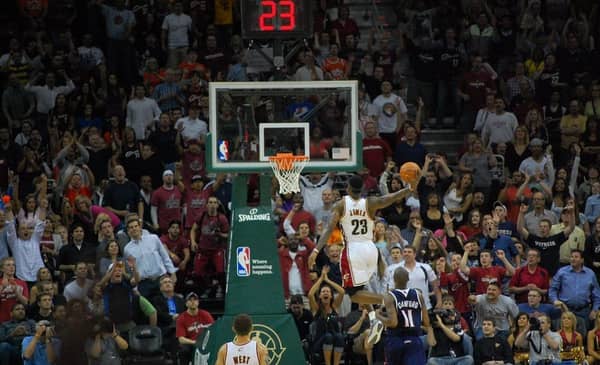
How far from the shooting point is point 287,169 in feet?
52.2

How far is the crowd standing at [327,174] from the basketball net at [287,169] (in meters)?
0.73

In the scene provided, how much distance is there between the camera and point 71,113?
74.7 ft

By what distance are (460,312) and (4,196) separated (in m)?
6.65

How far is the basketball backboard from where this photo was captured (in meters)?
15.9

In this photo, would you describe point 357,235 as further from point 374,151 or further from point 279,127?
point 374,151

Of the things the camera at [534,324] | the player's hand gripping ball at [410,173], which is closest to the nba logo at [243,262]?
the player's hand gripping ball at [410,173]

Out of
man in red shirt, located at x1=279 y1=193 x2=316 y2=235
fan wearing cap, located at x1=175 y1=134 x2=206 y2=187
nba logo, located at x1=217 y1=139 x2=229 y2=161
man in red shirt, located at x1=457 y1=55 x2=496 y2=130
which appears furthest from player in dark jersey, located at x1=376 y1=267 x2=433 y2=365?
man in red shirt, located at x1=457 y1=55 x2=496 y2=130

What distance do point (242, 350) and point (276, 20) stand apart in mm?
3687

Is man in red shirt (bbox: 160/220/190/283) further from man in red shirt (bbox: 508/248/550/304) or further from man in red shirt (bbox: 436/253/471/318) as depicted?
man in red shirt (bbox: 508/248/550/304)

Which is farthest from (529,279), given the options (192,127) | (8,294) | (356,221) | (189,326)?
(8,294)

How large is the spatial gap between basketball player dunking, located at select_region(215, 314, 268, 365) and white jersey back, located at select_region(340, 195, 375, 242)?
2.03m

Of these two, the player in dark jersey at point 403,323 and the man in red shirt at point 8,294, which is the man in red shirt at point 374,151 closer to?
the man in red shirt at point 8,294

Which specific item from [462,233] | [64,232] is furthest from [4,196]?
[462,233]

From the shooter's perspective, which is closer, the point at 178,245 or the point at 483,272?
the point at 483,272
